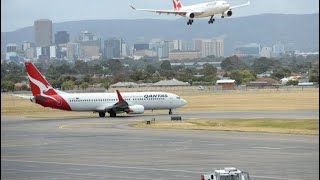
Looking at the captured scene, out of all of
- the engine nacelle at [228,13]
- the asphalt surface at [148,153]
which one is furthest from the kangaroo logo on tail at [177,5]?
the asphalt surface at [148,153]

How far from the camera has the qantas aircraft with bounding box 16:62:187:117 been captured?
135250 millimetres

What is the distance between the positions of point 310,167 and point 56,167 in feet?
55.2

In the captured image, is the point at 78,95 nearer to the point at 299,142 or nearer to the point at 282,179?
the point at 299,142

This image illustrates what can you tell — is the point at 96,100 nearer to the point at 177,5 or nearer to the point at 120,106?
the point at 120,106

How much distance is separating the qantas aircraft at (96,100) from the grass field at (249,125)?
20.8m

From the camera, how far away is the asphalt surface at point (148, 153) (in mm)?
57344

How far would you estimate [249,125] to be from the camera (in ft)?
345

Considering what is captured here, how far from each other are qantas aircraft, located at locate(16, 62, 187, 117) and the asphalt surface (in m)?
26.0

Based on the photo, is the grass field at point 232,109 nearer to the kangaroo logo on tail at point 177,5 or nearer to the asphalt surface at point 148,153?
the asphalt surface at point 148,153

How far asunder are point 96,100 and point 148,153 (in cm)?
6577

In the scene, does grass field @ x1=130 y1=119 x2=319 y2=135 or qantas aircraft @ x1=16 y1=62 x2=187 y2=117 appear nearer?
grass field @ x1=130 y1=119 x2=319 y2=135

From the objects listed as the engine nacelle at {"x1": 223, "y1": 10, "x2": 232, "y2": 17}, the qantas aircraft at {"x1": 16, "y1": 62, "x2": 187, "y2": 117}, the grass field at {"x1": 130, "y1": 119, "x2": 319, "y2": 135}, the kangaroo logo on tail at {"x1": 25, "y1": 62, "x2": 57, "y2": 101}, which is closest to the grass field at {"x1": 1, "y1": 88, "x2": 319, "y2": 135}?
the grass field at {"x1": 130, "y1": 119, "x2": 319, "y2": 135}

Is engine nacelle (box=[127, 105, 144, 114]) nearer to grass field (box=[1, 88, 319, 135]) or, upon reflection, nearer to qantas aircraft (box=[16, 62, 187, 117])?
qantas aircraft (box=[16, 62, 187, 117])

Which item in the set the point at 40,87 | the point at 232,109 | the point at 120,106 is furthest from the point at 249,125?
the point at 232,109
